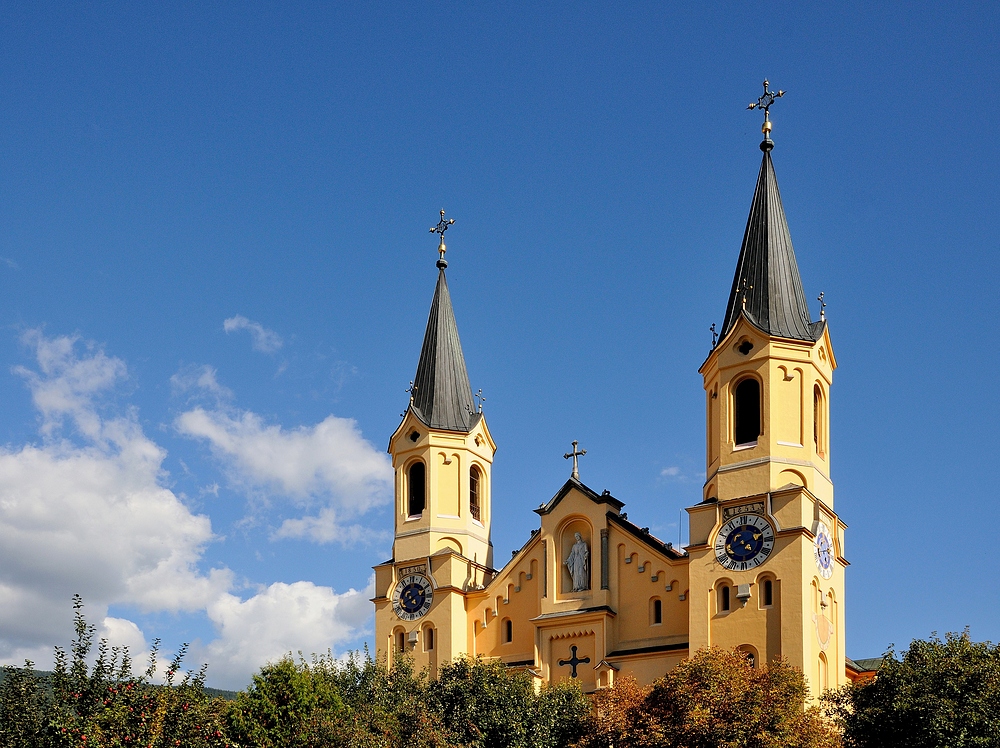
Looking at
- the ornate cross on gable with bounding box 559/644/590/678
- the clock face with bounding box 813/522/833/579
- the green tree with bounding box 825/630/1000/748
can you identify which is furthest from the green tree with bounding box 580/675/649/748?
the clock face with bounding box 813/522/833/579

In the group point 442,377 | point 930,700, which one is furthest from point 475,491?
point 930,700

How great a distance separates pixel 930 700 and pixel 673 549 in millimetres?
15555

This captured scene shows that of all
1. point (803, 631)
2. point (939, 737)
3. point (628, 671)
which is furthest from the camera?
point (628, 671)

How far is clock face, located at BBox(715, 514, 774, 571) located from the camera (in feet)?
155

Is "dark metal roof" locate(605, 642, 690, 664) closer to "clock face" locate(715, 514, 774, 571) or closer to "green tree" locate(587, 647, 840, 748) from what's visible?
"clock face" locate(715, 514, 774, 571)

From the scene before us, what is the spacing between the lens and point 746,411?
164 ft

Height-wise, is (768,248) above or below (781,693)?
A: above

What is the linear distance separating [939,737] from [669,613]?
14324mm

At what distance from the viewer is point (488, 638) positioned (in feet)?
178

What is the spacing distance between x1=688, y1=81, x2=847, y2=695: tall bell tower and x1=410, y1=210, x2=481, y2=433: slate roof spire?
11.5m

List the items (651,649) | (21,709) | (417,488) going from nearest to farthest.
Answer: (21,709), (651,649), (417,488)

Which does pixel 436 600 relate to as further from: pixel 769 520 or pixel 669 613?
pixel 769 520

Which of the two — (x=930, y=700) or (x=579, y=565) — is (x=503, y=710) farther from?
(x=930, y=700)

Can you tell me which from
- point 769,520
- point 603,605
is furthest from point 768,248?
point 603,605
